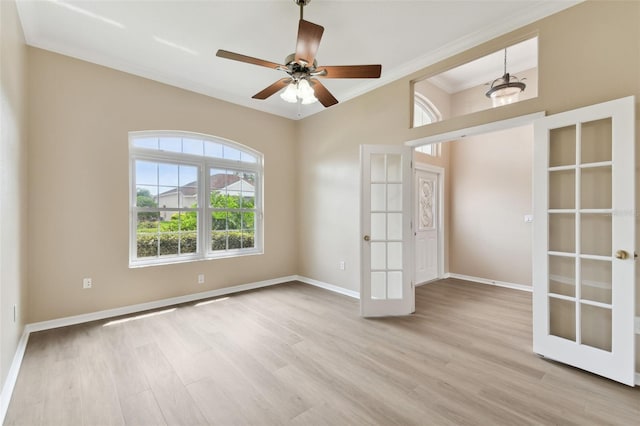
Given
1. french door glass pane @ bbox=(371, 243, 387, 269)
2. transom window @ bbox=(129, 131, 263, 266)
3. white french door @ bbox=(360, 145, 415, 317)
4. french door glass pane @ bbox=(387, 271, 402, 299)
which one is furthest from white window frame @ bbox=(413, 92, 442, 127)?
transom window @ bbox=(129, 131, 263, 266)

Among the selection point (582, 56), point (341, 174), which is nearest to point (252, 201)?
point (341, 174)

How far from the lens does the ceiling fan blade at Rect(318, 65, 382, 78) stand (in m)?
2.29

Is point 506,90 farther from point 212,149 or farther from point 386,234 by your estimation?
point 212,149

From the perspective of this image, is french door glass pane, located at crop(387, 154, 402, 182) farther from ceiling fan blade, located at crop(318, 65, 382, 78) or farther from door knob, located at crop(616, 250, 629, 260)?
door knob, located at crop(616, 250, 629, 260)

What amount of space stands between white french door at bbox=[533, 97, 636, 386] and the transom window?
388 cm

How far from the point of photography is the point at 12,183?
2.25 meters

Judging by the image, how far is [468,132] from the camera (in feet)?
9.71

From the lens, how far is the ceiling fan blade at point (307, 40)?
193cm

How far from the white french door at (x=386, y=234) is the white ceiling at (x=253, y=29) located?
114 cm

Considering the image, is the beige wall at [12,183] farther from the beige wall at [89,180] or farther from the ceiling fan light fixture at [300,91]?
the ceiling fan light fixture at [300,91]

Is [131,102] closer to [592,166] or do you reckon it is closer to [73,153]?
[73,153]

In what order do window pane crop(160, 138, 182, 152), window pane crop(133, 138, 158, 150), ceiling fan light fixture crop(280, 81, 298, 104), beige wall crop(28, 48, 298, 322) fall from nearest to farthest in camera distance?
1. ceiling fan light fixture crop(280, 81, 298, 104)
2. beige wall crop(28, 48, 298, 322)
3. window pane crop(133, 138, 158, 150)
4. window pane crop(160, 138, 182, 152)

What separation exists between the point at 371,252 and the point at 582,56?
266 centimetres

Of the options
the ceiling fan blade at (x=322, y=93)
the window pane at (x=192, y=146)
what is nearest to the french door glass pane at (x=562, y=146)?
the ceiling fan blade at (x=322, y=93)
